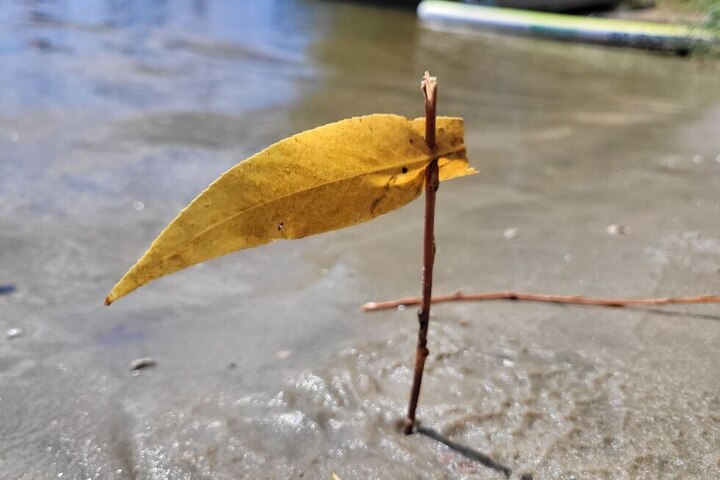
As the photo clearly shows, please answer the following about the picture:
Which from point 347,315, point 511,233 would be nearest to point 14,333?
point 347,315

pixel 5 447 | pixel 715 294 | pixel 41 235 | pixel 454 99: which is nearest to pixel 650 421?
pixel 715 294

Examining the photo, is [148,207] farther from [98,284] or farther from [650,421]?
[650,421]

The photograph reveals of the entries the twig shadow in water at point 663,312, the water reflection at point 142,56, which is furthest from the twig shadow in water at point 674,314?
the water reflection at point 142,56

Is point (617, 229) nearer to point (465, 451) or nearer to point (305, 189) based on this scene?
point (465, 451)

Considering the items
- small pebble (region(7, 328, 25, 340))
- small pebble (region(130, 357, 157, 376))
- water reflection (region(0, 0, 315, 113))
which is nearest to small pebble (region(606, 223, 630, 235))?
small pebble (region(130, 357, 157, 376))

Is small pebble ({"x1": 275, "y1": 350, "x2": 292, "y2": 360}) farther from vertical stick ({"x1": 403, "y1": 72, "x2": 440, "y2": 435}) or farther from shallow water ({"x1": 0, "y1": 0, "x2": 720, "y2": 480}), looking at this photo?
vertical stick ({"x1": 403, "y1": 72, "x2": 440, "y2": 435})

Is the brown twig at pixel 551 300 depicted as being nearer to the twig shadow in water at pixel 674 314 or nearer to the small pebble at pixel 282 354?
the twig shadow in water at pixel 674 314

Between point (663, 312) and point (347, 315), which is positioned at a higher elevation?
point (663, 312)
